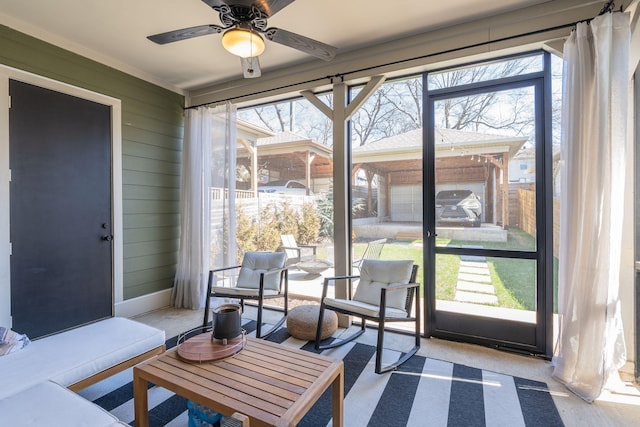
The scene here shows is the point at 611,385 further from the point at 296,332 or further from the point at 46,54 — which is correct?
the point at 46,54

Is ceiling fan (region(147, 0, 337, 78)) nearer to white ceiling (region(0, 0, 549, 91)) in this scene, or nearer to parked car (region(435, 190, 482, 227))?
white ceiling (region(0, 0, 549, 91))

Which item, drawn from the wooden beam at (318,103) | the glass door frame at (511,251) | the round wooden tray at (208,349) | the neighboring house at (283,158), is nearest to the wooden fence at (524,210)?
the glass door frame at (511,251)

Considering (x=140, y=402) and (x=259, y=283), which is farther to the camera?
(x=259, y=283)

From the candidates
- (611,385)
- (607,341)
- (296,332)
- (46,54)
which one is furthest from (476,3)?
(46,54)

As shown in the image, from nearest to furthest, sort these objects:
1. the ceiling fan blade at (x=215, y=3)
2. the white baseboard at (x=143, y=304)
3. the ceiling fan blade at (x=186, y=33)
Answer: the ceiling fan blade at (x=215, y=3), the ceiling fan blade at (x=186, y=33), the white baseboard at (x=143, y=304)

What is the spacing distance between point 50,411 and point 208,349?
69 centimetres

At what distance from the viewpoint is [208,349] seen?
1.79 m

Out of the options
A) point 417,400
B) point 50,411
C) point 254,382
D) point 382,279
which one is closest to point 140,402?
point 50,411

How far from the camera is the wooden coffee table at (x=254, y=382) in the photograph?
1339 mm

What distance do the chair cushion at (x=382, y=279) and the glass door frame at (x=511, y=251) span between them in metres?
0.36

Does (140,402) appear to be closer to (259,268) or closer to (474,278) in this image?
(259,268)

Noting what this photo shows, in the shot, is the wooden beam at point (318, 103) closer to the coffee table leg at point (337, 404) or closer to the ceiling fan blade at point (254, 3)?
the ceiling fan blade at point (254, 3)

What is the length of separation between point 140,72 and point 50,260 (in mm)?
2247

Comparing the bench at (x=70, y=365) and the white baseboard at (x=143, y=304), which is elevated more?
the bench at (x=70, y=365)
